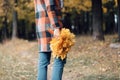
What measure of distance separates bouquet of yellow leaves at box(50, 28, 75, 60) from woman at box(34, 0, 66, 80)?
0.25 ft

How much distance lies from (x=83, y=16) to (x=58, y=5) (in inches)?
1234

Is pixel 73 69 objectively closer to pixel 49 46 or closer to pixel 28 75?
pixel 28 75

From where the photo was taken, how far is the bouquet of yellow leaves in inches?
238

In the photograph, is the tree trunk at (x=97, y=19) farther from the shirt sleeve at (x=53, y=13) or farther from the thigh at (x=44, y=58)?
the shirt sleeve at (x=53, y=13)

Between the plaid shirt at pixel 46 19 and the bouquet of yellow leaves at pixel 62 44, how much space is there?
16cm

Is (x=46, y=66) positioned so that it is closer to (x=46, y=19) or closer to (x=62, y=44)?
(x=62, y=44)

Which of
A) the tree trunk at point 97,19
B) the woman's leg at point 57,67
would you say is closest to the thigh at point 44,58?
the woman's leg at point 57,67

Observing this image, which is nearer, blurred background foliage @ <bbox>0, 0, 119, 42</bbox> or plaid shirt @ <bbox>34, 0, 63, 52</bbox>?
plaid shirt @ <bbox>34, 0, 63, 52</bbox>

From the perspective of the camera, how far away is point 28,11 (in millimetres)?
32125

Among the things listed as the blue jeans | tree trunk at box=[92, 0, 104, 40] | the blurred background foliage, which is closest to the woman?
the blue jeans

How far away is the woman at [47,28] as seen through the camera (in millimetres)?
6078

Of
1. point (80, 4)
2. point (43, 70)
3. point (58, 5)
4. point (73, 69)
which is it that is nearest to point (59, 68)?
point (43, 70)

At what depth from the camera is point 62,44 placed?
6113mm

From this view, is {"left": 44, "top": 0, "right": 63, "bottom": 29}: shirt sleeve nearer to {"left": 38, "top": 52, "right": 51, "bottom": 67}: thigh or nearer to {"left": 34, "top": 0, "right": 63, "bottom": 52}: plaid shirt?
{"left": 34, "top": 0, "right": 63, "bottom": 52}: plaid shirt
